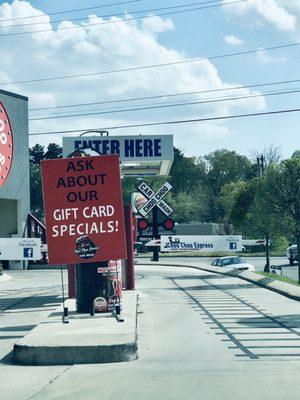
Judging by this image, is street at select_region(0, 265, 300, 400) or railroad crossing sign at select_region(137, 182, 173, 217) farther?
railroad crossing sign at select_region(137, 182, 173, 217)

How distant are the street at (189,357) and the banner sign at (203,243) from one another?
11.4 m

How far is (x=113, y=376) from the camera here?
34.4ft

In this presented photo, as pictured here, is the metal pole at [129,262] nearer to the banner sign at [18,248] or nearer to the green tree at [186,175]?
the banner sign at [18,248]

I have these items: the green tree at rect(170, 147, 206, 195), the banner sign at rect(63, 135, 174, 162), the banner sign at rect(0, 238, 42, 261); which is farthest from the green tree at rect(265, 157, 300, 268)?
the green tree at rect(170, 147, 206, 195)

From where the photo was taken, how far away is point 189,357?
1202 centimetres

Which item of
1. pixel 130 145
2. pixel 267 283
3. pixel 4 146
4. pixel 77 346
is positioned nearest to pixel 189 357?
pixel 77 346

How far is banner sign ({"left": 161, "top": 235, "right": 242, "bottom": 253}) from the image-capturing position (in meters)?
35.6

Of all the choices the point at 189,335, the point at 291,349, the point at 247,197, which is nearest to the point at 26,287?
the point at 247,197

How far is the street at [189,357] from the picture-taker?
938 centimetres

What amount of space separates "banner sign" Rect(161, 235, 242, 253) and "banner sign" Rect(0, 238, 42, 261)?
669cm

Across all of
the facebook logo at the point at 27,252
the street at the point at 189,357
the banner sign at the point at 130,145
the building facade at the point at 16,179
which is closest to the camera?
the street at the point at 189,357

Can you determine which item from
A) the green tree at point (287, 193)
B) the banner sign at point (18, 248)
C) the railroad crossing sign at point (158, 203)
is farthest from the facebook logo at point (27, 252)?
the green tree at point (287, 193)

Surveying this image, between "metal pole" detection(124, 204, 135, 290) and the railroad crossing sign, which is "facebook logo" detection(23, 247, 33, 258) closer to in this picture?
the railroad crossing sign

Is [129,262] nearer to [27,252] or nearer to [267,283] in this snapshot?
[267,283]
